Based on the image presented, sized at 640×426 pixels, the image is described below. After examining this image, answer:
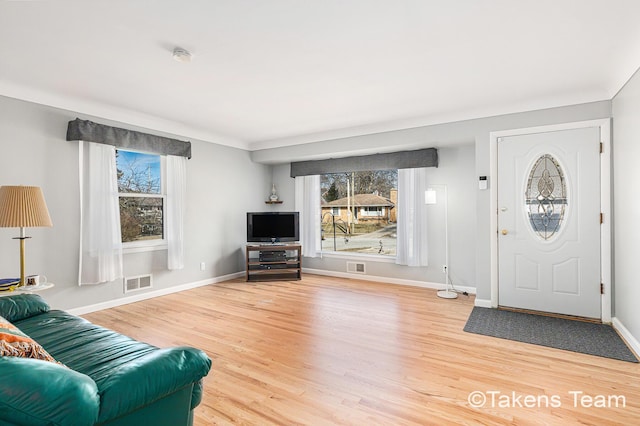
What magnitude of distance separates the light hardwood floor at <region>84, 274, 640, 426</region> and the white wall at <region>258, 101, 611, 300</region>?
2.62 ft

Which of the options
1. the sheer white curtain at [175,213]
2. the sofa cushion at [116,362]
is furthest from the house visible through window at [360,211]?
the sofa cushion at [116,362]

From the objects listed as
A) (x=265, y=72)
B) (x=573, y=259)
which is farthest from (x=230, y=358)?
(x=573, y=259)

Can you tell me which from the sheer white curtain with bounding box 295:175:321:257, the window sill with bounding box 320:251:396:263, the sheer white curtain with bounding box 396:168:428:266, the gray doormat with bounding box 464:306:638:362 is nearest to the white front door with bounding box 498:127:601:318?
the gray doormat with bounding box 464:306:638:362

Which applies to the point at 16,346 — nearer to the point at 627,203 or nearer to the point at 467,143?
the point at 627,203

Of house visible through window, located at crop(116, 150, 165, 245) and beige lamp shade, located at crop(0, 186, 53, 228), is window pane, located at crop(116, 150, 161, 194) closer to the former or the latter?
house visible through window, located at crop(116, 150, 165, 245)

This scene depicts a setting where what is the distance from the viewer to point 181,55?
258 centimetres

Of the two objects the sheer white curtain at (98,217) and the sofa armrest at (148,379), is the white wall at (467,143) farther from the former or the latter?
the sofa armrest at (148,379)

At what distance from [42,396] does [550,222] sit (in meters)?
4.39

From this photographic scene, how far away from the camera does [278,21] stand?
219cm

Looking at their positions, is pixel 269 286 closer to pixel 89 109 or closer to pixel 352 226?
pixel 352 226

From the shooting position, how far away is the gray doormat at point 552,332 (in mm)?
2820

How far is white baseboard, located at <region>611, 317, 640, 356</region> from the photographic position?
8.98 ft

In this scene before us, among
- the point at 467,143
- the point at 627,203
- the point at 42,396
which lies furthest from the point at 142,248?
the point at 627,203

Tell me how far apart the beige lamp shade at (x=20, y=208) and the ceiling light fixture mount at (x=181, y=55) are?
5.57 ft
